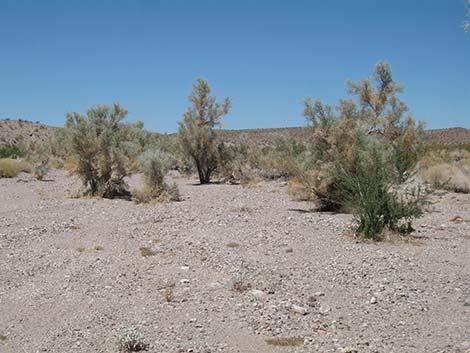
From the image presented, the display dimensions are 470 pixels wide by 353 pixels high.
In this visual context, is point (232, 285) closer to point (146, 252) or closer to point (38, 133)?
point (146, 252)

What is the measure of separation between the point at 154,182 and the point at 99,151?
2.74 m

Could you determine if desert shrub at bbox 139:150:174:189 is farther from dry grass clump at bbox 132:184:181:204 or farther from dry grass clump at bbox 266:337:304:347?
dry grass clump at bbox 266:337:304:347

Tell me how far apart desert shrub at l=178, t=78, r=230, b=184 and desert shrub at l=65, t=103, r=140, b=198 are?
4938 millimetres

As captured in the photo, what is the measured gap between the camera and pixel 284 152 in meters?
19.7

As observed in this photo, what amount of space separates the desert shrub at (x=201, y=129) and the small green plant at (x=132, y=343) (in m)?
19.7

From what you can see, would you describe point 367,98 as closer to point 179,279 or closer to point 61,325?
point 179,279

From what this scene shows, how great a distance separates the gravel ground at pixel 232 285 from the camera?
702 cm

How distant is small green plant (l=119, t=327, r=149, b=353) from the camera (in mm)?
6754

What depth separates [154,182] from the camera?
67.1 ft

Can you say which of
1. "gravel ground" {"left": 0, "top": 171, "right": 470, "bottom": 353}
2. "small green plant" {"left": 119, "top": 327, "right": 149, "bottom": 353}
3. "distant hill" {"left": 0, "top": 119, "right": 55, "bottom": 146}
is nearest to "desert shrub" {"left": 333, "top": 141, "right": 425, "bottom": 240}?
"gravel ground" {"left": 0, "top": 171, "right": 470, "bottom": 353}

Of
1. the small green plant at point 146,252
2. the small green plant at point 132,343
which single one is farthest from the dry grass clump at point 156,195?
the small green plant at point 132,343

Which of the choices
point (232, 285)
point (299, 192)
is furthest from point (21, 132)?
point (232, 285)

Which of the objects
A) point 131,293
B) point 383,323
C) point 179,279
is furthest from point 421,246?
point 131,293

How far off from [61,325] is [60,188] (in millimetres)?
17930
